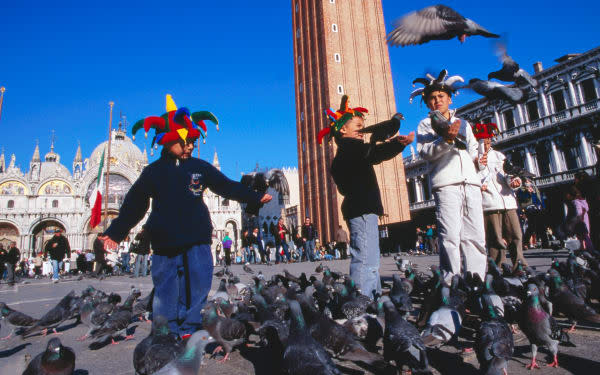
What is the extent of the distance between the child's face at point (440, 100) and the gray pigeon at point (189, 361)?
3.00 meters

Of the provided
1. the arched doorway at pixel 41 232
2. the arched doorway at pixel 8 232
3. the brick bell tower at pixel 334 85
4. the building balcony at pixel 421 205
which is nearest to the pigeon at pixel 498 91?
the brick bell tower at pixel 334 85

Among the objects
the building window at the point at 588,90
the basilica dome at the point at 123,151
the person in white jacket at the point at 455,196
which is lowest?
the person in white jacket at the point at 455,196

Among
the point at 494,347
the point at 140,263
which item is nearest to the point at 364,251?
the point at 494,347

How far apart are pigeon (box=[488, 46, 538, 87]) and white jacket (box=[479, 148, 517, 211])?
1320 mm

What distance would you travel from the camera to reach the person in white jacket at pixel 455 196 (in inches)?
132

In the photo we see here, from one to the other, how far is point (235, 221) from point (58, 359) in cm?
4879

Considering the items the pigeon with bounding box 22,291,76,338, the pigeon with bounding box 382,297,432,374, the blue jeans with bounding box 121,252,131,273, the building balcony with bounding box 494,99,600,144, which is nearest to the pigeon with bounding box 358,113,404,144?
the pigeon with bounding box 382,297,432,374

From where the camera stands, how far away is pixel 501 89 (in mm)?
3328

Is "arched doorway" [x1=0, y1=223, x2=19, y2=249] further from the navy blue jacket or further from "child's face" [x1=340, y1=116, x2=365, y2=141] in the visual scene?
"child's face" [x1=340, y1=116, x2=365, y2=141]

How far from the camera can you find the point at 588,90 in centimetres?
2192

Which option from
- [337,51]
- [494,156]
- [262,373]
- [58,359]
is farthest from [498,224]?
[337,51]

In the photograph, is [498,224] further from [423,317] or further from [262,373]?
[262,373]

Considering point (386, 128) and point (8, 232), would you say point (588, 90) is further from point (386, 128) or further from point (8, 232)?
point (8, 232)

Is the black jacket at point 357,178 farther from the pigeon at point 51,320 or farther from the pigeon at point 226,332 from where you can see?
the pigeon at point 51,320
